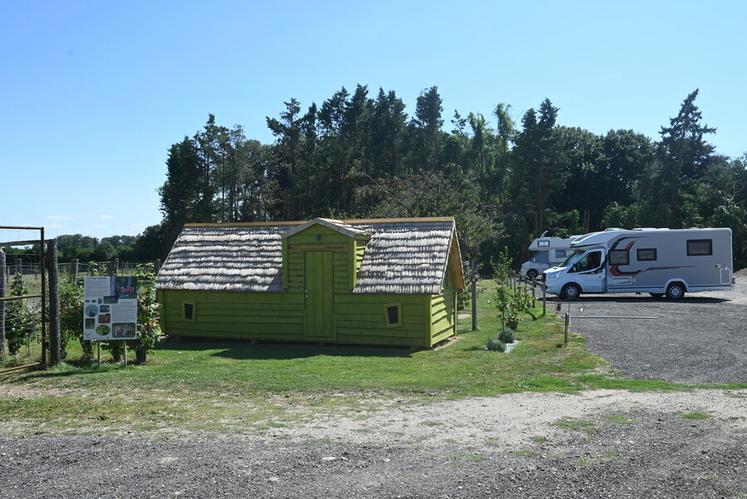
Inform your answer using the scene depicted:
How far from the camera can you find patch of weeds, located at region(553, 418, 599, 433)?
7.28m

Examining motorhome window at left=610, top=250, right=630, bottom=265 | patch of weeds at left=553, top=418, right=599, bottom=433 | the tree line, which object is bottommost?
patch of weeds at left=553, top=418, right=599, bottom=433

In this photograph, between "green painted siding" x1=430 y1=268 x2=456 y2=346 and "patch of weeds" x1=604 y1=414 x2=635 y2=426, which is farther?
"green painted siding" x1=430 y1=268 x2=456 y2=346

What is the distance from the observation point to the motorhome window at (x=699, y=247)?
26.4 metres

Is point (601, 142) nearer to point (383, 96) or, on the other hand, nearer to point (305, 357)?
point (383, 96)

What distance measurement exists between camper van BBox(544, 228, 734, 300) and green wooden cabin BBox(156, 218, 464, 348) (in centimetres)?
1274

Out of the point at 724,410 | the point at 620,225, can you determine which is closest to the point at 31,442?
the point at 724,410

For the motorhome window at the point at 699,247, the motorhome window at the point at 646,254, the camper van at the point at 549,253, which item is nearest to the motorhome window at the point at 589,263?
the motorhome window at the point at 646,254

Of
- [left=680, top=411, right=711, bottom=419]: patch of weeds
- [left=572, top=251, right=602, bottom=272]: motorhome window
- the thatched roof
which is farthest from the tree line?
[left=680, top=411, right=711, bottom=419]: patch of weeds

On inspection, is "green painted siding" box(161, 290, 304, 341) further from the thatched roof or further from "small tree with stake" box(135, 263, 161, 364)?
"small tree with stake" box(135, 263, 161, 364)

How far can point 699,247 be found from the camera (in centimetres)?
2650

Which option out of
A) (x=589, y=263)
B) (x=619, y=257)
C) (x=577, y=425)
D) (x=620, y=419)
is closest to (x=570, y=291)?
(x=589, y=263)

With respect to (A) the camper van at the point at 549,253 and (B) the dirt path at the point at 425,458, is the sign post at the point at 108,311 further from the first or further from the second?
(A) the camper van at the point at 549,253

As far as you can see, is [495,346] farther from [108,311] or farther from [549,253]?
[549,253]

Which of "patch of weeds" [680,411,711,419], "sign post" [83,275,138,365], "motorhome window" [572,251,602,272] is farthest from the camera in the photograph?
"motorhome window" [572,251,602,272]
